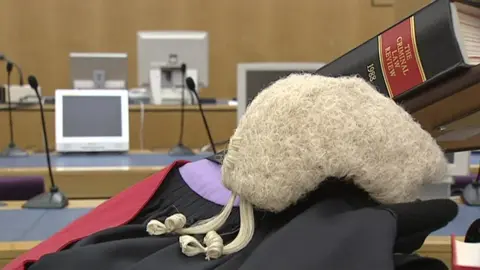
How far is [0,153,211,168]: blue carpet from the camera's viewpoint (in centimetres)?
239

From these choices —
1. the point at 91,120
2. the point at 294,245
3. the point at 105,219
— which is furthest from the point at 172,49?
the point at 294,245

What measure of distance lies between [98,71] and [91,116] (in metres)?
1.15

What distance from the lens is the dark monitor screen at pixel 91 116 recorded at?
8.73ft

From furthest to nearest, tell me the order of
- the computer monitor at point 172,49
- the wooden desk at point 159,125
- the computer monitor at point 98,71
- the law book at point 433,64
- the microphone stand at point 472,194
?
1. the computer monitor at point 98,71
2. the computer monitor at point 172,49
3. the wooden desk at point 159,125
4. the microphone stand at point 472,194
5. the law book at point 433,64

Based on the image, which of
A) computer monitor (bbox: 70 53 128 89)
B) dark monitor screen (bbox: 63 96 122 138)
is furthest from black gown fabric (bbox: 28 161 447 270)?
computer monitor (bbox: 70 53 128 89)

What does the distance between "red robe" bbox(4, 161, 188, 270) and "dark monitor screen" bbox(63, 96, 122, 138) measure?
1949 mm

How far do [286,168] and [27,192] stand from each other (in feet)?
6.25

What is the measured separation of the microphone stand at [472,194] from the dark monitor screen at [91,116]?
5.39 ft

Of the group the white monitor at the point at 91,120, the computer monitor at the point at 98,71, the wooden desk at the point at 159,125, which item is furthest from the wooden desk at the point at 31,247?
the computer monitor at the point at 98,71

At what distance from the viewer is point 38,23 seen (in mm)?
5109

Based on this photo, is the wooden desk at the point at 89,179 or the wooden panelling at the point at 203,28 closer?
the wooden desk at the point at 89,179

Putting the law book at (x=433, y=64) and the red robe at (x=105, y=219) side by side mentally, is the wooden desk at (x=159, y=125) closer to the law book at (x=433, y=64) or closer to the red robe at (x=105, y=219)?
the red robe at (x=105, y=219)

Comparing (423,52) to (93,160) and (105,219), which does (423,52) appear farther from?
(93,160)

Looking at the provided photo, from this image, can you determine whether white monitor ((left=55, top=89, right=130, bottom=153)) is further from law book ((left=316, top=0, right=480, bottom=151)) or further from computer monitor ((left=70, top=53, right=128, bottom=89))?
law book ((left=316, top=0, right=480, bottom=151))
